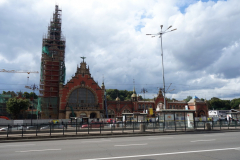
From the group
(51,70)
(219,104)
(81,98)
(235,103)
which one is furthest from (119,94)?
→ (81,98)

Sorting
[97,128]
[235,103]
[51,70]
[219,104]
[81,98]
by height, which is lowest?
[97,128]

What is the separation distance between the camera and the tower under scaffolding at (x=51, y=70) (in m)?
65.5

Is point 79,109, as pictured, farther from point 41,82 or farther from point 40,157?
point 40,157

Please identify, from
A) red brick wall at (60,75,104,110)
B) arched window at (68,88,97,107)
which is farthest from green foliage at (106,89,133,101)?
arched window at (68,88,97,107)

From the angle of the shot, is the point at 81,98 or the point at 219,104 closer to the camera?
the point at 81,98

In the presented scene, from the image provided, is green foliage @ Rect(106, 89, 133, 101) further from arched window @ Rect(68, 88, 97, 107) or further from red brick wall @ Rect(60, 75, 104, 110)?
arched window @ Rect(68, 88, 97, 107)

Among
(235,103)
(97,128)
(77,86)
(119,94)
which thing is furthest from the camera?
(119,94)

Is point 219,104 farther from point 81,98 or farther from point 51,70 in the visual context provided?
point 51,70

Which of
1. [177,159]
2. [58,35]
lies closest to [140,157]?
[177,159]

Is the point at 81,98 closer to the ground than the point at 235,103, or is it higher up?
higher up

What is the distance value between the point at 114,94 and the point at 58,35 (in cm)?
7346

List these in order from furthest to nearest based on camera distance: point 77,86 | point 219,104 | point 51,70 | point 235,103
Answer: point 235,103 → point 219,104 → point 51,70 → point 77,86

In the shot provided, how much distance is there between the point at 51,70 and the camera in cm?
7025

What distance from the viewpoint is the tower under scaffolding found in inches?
2579
